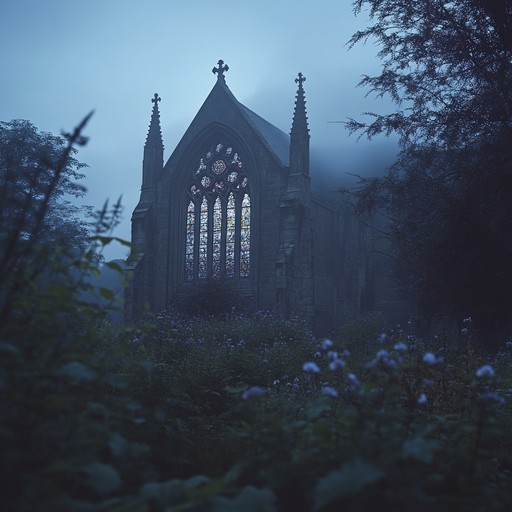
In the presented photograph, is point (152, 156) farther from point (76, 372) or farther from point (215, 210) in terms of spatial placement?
point (76, 372)

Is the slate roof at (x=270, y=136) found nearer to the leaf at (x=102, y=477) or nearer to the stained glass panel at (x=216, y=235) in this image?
the stained glass panel at (x=216, y=235)

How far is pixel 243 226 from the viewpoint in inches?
1035

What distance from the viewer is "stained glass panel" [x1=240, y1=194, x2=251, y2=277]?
1016 inches

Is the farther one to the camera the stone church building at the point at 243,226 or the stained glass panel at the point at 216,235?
the stained glass panel at the point at 216,235

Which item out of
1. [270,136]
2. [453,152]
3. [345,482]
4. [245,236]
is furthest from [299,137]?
[345,482]

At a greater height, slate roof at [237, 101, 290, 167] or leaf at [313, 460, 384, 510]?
slate roof at [237, 101, 290, 167]

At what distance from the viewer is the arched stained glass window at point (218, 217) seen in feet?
85.7

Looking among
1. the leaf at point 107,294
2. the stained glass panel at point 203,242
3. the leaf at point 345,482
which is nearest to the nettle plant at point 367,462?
the leaf at point 345,482

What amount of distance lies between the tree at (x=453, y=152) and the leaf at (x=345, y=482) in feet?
35.5

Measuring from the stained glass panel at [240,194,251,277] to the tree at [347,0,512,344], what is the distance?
455 inches

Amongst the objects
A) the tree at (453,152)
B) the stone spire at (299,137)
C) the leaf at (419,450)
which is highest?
the stone spire at (299,137)

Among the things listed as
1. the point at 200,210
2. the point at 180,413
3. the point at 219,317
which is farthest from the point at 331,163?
the point at 180,413

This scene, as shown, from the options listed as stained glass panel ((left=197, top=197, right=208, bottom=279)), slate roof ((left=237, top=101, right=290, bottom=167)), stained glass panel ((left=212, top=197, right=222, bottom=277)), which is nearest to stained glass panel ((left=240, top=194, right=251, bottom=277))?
stained glass panel ((left=212, top=197, right=222, bottom=277))

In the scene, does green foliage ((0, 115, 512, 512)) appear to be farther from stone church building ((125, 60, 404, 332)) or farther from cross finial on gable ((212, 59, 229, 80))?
cross finial on gable ((212, 59, 229, 80))
